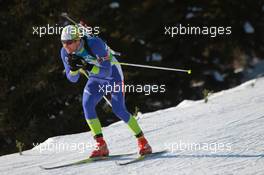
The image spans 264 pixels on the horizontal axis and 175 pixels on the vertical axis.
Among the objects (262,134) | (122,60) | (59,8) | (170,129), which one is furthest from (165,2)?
(262,134)

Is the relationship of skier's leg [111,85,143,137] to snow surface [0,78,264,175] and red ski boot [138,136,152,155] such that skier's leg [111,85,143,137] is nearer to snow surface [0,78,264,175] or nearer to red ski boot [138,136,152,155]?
red ski boot [138,136,152,155]

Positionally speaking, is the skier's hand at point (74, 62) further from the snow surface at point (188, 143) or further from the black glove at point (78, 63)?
the snow surface at point (188, 143)

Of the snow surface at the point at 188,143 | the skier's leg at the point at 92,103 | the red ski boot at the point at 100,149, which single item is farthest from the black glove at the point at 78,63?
the snow surface at the point at 188,143

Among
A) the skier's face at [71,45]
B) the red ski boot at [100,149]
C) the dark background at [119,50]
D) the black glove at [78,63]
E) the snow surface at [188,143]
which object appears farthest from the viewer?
the dark background at [119,50]

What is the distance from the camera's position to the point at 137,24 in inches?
883

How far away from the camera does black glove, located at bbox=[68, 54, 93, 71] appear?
8.76 metres

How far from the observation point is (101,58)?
8641 mm

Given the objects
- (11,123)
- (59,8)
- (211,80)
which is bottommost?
(211,80)

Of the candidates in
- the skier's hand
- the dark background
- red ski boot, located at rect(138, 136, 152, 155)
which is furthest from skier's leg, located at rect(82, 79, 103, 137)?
the dark background

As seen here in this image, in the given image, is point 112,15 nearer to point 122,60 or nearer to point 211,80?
point 122,60

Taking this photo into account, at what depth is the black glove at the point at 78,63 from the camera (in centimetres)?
876

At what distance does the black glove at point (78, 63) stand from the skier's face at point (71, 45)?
0.35 feet

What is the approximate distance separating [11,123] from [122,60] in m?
4.53

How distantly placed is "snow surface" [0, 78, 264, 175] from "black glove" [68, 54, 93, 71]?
1.38 meters
